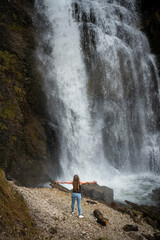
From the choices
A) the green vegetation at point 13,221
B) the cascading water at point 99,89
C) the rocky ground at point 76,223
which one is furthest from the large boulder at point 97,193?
the green vegetation at point 13,221

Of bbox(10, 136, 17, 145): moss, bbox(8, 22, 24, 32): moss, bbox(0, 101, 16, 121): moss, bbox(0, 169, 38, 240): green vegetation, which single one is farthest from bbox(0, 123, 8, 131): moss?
bbox(8, 22, 24, 32): moss

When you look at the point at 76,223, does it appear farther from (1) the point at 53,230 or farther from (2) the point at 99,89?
(2) the point at 99,89

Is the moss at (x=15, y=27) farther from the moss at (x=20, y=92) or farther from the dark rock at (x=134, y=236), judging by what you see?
the dark rock at (x=134, y=236)

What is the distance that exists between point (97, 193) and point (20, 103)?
7.48m

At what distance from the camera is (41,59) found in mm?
15211

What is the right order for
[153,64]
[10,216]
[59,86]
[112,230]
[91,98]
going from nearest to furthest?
1. [10,216]
2. [112,230]
3. [59,86]
4. [91,98]
5. [153,64]

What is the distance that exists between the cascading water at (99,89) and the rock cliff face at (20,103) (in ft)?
3.88

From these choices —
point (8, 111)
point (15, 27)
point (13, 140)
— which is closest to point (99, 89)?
point (15, 27)

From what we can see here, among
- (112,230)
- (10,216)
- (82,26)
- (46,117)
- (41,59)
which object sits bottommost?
(112,230)

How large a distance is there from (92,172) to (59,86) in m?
7.20

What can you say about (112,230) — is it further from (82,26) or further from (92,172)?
(82,26)

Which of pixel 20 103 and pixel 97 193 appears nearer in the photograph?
pixel 97 193

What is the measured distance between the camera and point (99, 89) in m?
17.8

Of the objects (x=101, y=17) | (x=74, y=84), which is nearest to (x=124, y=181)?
(x=74, y=84)
